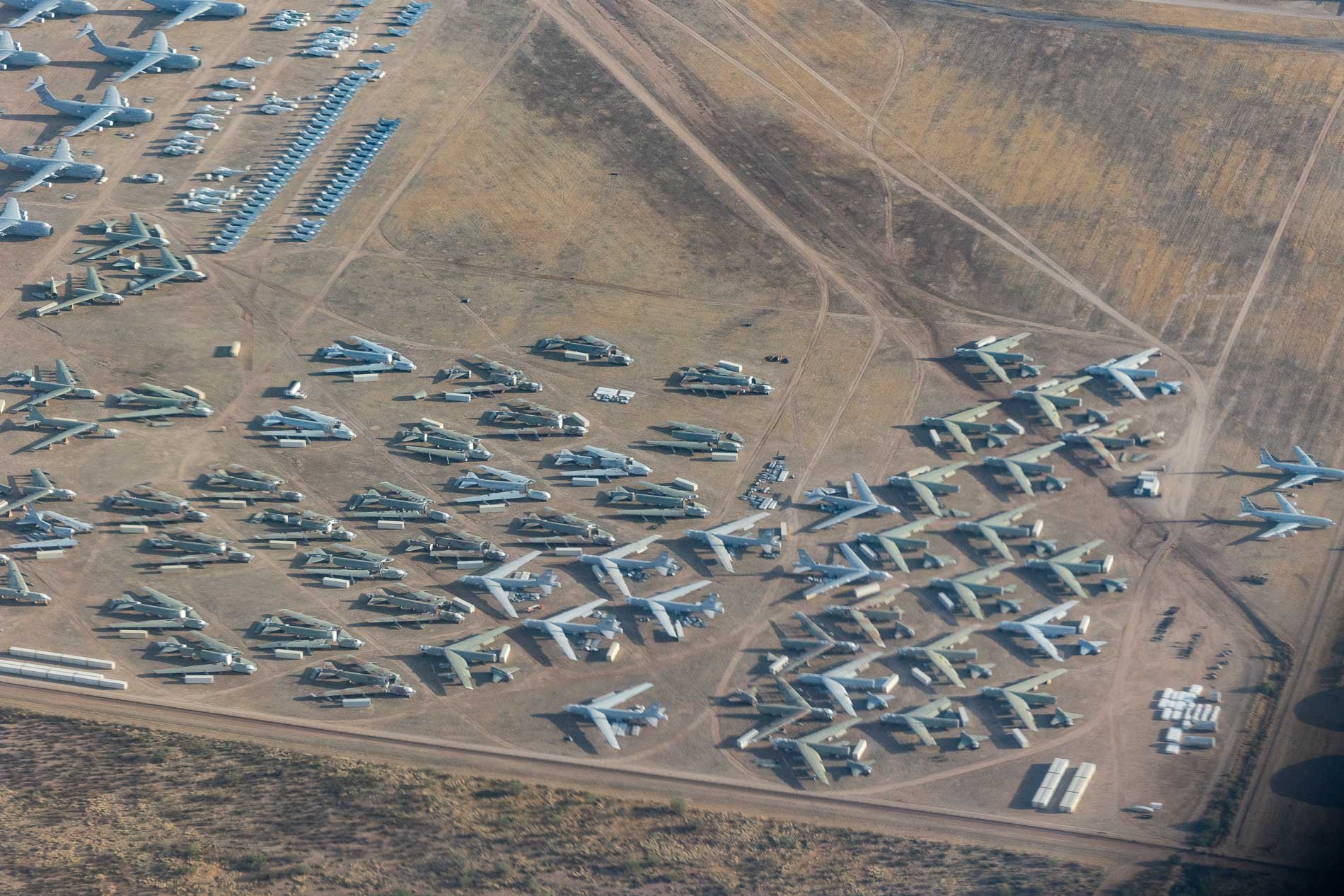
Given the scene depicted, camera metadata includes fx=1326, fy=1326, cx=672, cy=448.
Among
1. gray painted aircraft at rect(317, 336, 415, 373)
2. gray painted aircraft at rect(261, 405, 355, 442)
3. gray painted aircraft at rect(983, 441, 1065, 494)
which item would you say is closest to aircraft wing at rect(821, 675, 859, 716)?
gray painted aircraft at rect(983, 441, 1065, 494)

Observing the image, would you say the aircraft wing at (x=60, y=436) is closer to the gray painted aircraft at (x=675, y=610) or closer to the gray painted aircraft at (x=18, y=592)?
the gray painted aircraft at (x=18, y=592)

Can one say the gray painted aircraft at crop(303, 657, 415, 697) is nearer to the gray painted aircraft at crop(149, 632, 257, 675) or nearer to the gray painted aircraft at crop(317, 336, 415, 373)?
the gray painted aircraft at crop(149, 632, 257, 675)

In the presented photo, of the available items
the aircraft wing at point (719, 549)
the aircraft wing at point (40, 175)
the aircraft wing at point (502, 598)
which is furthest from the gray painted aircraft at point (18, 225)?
the aircraft wing at point (719, 549)

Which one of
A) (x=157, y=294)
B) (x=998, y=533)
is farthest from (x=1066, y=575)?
(x=157, y=294)

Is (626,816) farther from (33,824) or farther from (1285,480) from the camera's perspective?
(1285,480)

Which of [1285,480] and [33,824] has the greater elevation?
[1285,480]

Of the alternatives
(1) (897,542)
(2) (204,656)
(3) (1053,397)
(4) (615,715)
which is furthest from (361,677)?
(3) (1053,397)
